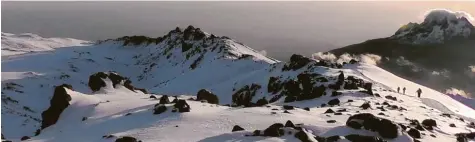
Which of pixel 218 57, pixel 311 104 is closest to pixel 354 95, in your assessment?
pixel 311 104

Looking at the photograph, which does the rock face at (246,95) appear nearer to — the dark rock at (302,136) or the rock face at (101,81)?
the rock face at (101,81)

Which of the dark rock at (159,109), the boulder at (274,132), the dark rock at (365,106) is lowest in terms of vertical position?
the boulder at (274,132)

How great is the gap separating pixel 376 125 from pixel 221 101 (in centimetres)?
6491

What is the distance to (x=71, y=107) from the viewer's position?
5269cm

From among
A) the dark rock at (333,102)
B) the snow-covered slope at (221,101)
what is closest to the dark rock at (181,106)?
the snow-covered slope at (221,101)

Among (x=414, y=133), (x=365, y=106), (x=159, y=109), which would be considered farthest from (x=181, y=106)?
(x=365, y=106)

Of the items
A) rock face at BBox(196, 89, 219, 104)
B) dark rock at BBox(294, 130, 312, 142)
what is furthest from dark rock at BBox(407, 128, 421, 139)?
rock face at BBox(196, 89, 219, 104)

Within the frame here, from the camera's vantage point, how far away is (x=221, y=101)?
326 feet

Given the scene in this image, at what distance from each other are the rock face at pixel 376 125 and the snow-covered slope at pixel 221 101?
1.34 ft

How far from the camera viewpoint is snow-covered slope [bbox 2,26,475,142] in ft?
121

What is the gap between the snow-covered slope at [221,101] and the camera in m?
36.9

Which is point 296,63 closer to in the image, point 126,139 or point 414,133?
point 414,133

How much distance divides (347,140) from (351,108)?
19.5 m

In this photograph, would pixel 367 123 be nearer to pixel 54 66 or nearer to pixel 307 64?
pixel 307 64
